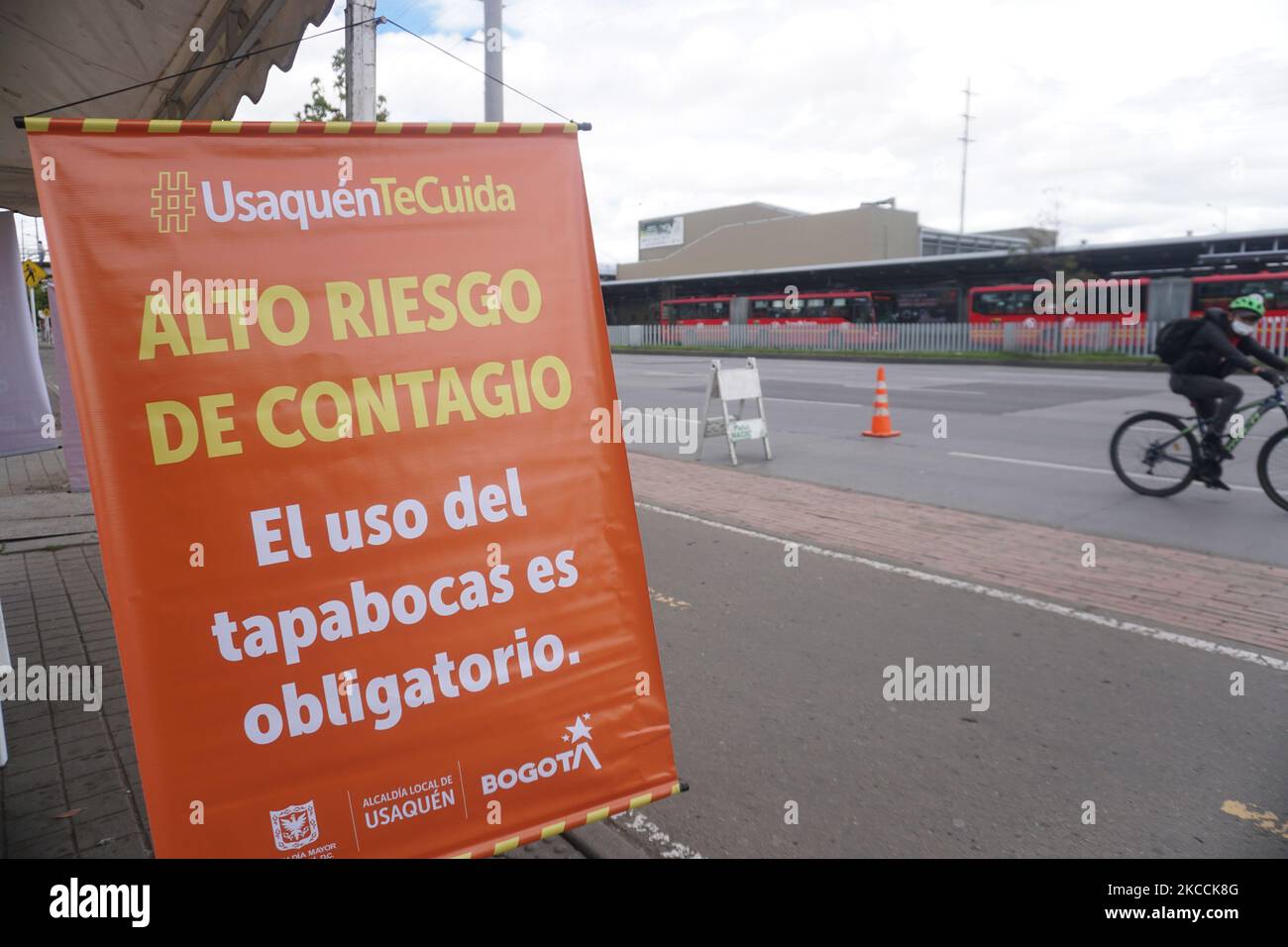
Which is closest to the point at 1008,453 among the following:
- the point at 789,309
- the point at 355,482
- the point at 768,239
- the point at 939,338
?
the point at 355,482

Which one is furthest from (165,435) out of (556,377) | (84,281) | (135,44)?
(135,44)

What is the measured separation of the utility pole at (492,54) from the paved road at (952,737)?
7677mm

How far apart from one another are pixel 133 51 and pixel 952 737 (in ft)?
19.5

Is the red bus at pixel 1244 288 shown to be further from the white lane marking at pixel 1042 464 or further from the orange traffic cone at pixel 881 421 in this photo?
the white lane marking at pixel 1042 464

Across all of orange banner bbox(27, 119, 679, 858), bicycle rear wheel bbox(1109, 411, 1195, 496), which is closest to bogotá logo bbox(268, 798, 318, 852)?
orange banner bbox(27, 119, 679, 858)

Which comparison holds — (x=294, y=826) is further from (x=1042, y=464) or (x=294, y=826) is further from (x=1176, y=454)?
(x=1042, y=464)

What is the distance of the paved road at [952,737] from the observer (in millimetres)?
3225

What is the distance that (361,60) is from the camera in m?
6.76

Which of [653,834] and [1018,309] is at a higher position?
[1018,309]

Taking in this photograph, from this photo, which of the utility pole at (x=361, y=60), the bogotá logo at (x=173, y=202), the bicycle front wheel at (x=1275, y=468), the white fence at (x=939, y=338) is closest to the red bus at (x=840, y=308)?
the white fence at (x=939, y=338)

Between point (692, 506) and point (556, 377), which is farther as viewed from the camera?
point (692, 506)
